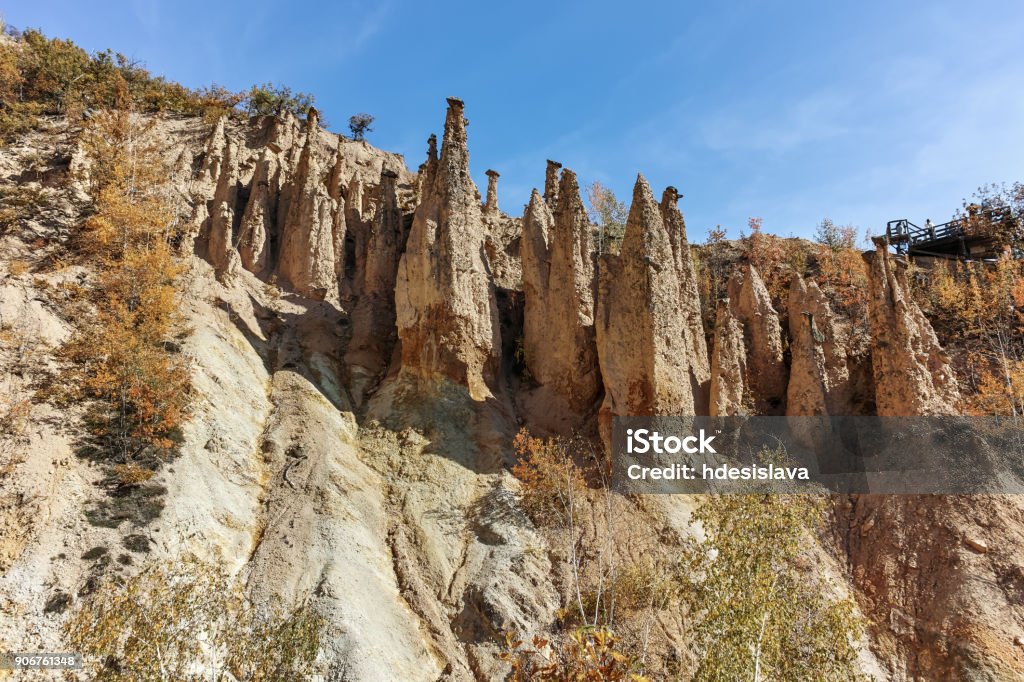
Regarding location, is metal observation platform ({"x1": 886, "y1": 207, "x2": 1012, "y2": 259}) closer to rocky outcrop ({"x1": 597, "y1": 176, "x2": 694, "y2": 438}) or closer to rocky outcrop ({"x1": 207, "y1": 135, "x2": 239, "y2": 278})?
rocky outcrop ({"x1": 597, "y1": 176, "x2": 694, "y2": 438})

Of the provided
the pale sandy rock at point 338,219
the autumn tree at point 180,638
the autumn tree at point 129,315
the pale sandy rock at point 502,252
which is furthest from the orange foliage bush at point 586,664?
the pale sandy rock at point 338,219

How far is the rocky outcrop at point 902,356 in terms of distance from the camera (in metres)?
24.5

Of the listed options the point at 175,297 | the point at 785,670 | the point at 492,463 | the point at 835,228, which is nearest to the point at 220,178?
the point at 175,297

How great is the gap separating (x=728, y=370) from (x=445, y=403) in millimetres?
10600

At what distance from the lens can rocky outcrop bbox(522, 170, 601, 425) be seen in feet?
89.2


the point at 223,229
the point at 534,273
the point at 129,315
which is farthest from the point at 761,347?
the point at 129,315

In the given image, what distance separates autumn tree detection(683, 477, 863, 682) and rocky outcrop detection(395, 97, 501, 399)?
41.5 feet

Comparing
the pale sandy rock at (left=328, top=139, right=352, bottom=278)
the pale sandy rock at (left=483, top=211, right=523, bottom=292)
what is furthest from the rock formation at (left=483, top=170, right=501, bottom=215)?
the pale sandy rock at (left=328, top=139, right=352, bottom=278)

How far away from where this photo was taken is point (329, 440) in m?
23.3

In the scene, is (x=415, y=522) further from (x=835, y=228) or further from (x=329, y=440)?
(x=835, y=228)

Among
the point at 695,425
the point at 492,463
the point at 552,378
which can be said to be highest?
the point at 552,378

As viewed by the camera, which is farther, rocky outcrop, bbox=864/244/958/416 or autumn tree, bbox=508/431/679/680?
rocky outcrop, bbox=864/244/958/416

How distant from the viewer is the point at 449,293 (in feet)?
87.6

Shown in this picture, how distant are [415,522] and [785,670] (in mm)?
10965
